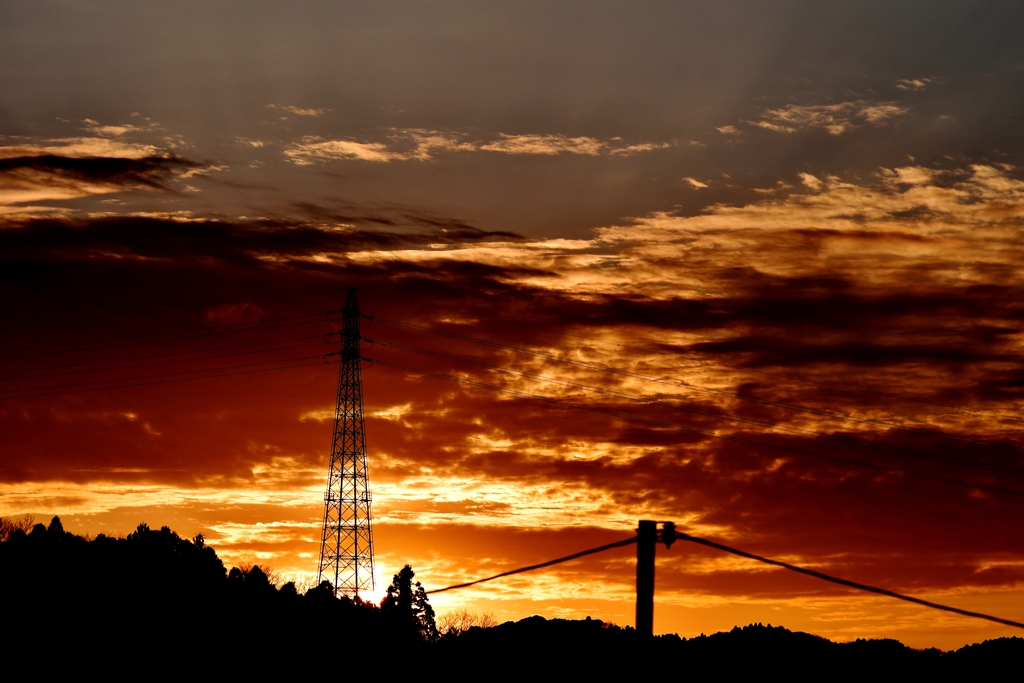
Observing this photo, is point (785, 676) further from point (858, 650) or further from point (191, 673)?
point (191, 673)

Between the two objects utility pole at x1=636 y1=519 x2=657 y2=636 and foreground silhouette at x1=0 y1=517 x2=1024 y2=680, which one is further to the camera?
foreground silhouette at x1=0 y1=517 x2=1024 y2=680

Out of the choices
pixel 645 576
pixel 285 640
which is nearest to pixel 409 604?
pixel 285 640

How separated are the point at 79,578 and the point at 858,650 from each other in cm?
5477

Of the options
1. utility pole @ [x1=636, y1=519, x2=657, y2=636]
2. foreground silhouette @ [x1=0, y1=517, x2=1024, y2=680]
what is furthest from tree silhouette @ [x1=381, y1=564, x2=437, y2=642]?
utility pole @ [x1=636, y1=519, x2=657, y2=636]

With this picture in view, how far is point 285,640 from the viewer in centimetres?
7431

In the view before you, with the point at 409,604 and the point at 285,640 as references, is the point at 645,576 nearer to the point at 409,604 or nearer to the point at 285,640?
the point at 285,640

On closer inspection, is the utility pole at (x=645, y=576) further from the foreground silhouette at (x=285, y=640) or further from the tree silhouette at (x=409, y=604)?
the tree silhouette at (x=409, y=604)

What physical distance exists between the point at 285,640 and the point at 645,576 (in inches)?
2032

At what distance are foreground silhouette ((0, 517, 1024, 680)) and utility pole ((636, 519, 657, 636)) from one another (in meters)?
25.3

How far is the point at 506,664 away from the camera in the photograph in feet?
195

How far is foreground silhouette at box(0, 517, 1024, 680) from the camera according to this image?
6006cm

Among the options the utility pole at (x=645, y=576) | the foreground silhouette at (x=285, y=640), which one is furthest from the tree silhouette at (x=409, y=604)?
the utility pole at (x=645, y=576)

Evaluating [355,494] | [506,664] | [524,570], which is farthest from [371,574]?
[524,570]

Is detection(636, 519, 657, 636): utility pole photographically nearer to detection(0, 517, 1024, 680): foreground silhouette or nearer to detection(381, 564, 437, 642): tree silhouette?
detection(0, 517, 1024, 680): foreground silhouette
